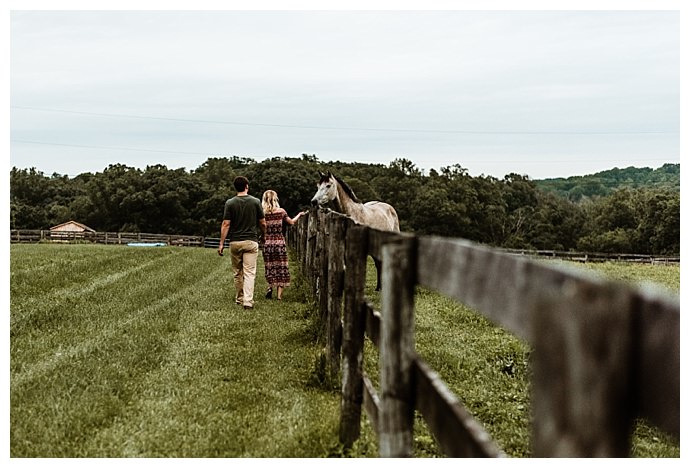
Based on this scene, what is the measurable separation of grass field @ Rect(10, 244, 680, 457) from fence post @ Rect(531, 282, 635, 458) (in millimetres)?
3027

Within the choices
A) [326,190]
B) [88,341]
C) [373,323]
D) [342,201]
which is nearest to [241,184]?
[326,190]

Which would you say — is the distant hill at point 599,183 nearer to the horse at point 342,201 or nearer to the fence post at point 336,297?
the horse at point 342,201

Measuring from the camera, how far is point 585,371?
166cm

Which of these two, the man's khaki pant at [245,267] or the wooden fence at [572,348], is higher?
the wooden fence at [572,348]

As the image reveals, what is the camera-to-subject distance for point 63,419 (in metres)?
5.52

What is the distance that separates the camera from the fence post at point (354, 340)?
4961mm

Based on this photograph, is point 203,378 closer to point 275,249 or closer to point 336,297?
point 336,297

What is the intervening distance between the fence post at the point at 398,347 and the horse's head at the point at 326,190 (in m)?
11.1

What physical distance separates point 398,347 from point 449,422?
0.70 metres

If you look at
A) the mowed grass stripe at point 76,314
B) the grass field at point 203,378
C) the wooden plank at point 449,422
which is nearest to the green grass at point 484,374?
the grass field at point 203,378

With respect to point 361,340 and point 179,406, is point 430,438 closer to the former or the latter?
point 361,340

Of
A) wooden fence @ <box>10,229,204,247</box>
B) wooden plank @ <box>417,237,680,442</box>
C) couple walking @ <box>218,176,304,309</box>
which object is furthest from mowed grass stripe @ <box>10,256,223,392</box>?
wooden fence @ <box>10,229,204,247</box>

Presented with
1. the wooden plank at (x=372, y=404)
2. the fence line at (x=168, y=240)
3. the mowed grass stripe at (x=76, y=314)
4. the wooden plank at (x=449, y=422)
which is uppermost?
the wooden plank at (x=449, y=422)
